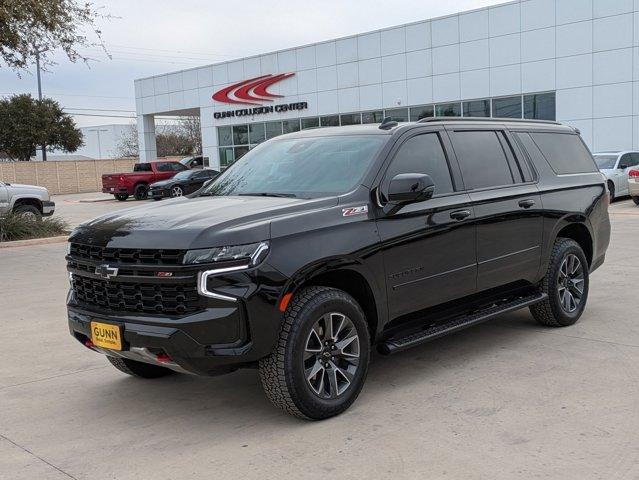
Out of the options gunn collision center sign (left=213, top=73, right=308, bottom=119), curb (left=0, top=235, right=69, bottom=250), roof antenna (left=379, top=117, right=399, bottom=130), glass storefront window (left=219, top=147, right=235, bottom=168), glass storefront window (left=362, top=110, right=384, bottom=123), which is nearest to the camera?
roof antenna (left=379, top=117, right=399, bottom=130)

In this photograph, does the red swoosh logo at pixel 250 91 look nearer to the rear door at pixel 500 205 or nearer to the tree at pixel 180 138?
the rear door at pixel 500 205

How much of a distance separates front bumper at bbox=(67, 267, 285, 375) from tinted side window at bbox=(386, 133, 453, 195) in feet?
5.02

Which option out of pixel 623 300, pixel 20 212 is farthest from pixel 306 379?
pixel 20 212

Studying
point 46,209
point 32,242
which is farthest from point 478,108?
point 32,242

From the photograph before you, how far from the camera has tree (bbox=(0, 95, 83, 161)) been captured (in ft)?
164

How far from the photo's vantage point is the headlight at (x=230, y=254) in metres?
4.08

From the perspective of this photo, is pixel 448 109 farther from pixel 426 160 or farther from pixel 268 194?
pixel 268 194

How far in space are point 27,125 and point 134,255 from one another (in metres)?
50.7

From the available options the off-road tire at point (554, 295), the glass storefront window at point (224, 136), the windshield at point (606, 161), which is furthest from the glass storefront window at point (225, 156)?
the off-road tire at point (554, 295)

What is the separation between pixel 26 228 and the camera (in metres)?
15.4

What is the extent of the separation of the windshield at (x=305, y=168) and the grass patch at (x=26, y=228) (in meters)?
10.8

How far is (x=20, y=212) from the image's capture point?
16156mm

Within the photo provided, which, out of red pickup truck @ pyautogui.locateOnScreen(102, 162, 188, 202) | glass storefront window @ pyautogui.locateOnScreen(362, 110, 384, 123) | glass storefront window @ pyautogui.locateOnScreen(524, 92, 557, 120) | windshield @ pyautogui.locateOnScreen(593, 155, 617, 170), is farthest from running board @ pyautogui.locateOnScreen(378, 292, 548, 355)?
red pickup truck @ pyautogui.locateOnScreen(102, 162, 188, 202)

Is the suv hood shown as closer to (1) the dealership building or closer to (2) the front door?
(2) the front door
